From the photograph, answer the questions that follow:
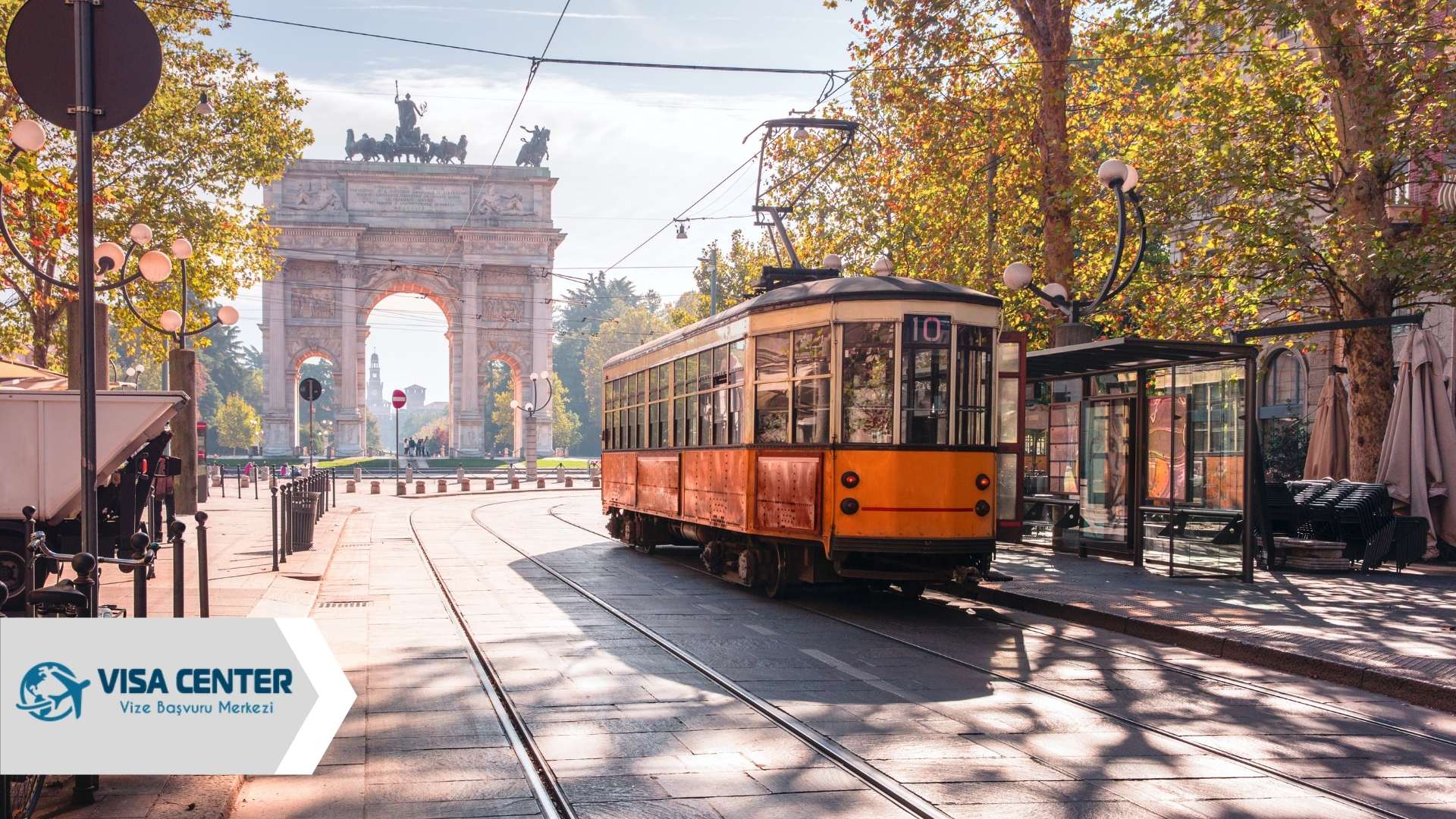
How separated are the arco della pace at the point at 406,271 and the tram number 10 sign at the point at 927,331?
201ft

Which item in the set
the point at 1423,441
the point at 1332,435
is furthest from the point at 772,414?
the point at 1332,435

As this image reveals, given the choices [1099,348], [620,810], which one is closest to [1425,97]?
[1099,348]

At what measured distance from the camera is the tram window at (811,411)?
12195 mm

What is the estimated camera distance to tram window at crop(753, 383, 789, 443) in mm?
12758

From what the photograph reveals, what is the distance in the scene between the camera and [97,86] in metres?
5.74

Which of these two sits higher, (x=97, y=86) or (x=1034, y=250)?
(x=1034, y=250)

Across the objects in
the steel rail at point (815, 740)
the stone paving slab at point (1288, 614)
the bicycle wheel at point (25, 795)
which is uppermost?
the bicycle wheel at point (25, 795)

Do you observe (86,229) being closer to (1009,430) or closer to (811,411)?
(811,411)

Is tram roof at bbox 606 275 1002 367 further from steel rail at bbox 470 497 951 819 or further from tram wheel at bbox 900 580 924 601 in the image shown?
steel rail at bbox 470 497 951 819

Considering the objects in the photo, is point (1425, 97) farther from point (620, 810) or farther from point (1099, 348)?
point (620, 810)

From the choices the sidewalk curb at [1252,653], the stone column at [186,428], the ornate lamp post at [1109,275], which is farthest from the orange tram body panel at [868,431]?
the stone column at [186,428]

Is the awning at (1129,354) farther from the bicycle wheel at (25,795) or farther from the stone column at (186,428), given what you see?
the stone column at (186,428)

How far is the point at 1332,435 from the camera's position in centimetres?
1992

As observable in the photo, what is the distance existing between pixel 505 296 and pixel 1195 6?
60.2 m
